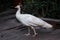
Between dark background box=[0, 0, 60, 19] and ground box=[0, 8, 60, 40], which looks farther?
dark background box=[0, 0, 60, 19]

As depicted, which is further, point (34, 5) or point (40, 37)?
point (34, 5)

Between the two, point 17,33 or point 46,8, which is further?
point 46,8

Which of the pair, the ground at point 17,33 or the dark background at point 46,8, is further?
the dark background at point 46,8

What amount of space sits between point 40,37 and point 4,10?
393 cm

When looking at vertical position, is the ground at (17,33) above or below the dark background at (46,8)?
below

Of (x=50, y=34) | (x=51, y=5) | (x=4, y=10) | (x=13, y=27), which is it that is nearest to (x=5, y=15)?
(x=4, y=10)

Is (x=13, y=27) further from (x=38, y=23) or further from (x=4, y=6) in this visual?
(x=4, y=6)

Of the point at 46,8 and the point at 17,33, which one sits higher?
the point at 46,8

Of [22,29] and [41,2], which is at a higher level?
[41,2]

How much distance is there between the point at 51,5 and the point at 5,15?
95.1 inches

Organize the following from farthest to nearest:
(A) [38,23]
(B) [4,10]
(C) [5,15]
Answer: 1. (B) [4,10]
2. (C) [5,15]
3. (A) [38,23]

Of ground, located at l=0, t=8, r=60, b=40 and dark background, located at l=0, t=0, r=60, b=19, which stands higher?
dark background, located at l=0, t=0, r=60, b=19

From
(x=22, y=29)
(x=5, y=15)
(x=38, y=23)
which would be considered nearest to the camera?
(x=38, y=23)

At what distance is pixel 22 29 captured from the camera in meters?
5.97
